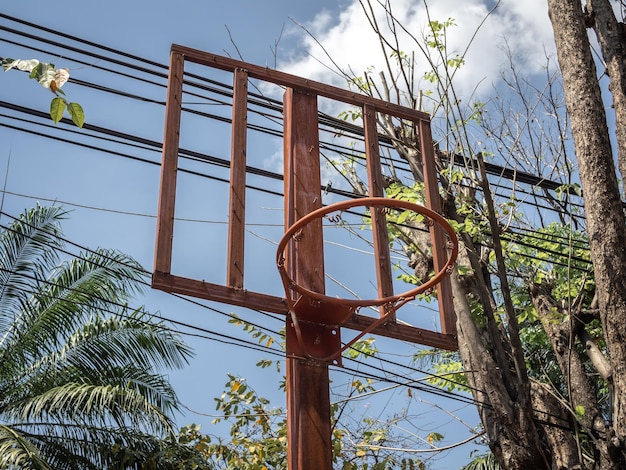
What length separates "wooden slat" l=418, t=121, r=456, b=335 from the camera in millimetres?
7629

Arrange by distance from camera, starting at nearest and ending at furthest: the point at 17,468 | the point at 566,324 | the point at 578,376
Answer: the point at 578,376 < the point at 566,324 < the point at 17,468

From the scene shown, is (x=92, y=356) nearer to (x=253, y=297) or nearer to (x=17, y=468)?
(x=17, y=468)

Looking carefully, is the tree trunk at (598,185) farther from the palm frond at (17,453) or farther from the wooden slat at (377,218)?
the palm frond at (17,453)

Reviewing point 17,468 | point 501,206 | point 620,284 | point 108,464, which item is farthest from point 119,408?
point 620,284

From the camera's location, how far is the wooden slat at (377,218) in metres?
7.50

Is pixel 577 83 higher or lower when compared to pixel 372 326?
higher

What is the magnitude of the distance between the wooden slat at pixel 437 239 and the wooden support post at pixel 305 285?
3.62 ft

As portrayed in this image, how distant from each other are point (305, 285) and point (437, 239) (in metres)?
1.50

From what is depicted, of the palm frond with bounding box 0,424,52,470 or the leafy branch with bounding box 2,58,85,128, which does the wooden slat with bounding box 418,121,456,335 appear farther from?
the palm frond with bounding box 0,424,52,470

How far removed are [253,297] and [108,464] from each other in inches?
275

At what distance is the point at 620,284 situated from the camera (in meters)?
7.80

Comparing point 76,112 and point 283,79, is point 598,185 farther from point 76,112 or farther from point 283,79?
point 76,112

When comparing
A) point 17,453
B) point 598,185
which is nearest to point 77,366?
point 17,453

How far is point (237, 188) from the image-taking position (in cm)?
734
